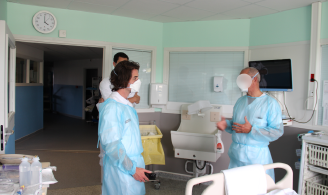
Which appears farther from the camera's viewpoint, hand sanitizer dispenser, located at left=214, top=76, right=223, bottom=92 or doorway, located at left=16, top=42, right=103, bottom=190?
doorway, located at left=16, top=42, right=103, bottom=190

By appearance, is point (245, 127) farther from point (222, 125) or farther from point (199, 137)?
point (199, 137)

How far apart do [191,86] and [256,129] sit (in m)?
1.67

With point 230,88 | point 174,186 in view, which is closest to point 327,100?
point 230,88

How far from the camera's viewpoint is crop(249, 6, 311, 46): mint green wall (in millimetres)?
2744

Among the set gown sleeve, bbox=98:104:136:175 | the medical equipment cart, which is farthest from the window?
the medical equipment cart

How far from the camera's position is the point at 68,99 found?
9453 mm

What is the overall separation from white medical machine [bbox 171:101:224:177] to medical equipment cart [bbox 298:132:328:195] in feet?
2.99

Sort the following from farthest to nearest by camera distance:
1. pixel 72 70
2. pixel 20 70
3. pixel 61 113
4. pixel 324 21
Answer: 1. pixel 61 113
2. pixel 72 70
3. pixel 20 70
4. pixel 324 21

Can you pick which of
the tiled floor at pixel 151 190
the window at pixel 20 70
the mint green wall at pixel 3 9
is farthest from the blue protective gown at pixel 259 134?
the window at pixel 20 70

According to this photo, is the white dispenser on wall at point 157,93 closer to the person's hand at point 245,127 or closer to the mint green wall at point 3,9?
the person's hand at point 245,127

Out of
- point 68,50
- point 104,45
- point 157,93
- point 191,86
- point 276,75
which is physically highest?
point 68,50

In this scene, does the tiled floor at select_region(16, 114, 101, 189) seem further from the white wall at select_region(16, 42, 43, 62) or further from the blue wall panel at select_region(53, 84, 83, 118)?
the white wall at select_region(16, 42, 43, 62)

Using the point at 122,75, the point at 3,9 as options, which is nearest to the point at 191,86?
the point at 122,75

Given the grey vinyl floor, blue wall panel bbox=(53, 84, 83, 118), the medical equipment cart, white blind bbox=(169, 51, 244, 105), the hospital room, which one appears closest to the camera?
the hospital room
